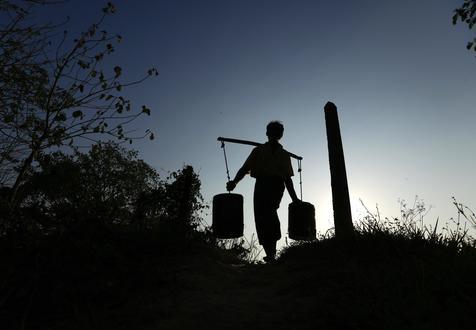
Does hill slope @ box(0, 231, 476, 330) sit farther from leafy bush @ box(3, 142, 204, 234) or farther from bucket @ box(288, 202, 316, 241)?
bucket @ box(288, 202, 316, 241)

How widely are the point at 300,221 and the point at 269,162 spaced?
4.52ft

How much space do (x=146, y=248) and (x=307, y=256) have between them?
68.4 inches

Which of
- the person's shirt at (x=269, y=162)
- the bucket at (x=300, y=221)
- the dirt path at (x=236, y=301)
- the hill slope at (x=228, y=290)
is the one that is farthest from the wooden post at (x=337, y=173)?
the dirt path at (x=236, y=301)

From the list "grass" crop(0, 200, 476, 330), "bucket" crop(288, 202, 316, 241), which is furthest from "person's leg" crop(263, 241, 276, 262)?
"grass" crop(0, 200, 476, 330)

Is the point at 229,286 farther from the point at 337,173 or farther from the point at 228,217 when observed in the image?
the point at 337,173

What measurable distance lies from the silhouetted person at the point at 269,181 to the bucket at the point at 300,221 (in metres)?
0.28

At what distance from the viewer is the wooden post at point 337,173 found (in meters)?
5.79

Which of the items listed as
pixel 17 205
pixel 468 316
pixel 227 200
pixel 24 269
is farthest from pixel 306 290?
pixel 227 200

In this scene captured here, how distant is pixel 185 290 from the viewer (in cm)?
300

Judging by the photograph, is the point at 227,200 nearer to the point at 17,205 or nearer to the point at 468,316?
the point at 17,205

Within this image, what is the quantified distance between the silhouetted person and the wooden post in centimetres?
79

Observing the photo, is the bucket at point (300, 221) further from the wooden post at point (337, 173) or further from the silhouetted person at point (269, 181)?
the wooden post at point (337, 173)

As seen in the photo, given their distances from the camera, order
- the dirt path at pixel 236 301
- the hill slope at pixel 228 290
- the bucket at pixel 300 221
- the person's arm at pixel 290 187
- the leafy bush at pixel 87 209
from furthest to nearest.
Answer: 1. the bucket at pixel 300 221
2. the person's arm at pixel 290 187
3. the leafy bush at pixel 87 209
4. the dirt path at pixel 236 301
5. the hill slope at pixel 228 290

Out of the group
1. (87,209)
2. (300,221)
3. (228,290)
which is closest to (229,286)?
(228,290)
